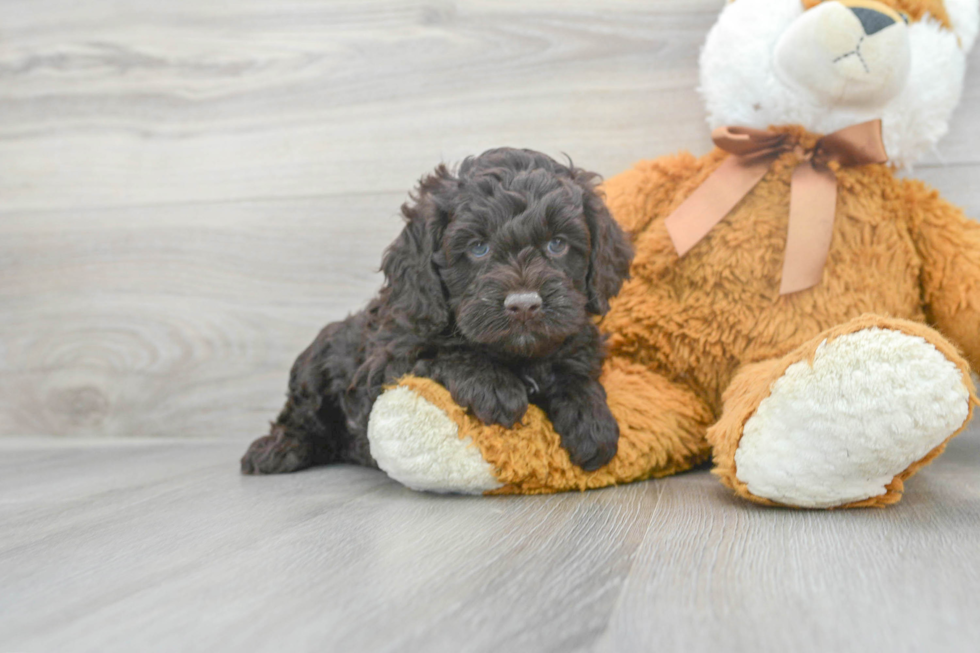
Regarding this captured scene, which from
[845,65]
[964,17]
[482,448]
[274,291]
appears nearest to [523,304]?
[482,448]

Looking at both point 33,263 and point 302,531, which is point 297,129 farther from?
point 302,531

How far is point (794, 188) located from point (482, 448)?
755 millimetres


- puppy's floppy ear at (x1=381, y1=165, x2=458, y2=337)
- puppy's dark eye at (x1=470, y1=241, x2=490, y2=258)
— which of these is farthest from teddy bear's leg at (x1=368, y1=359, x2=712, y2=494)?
puppy's dark eye at (x1=470, y1=241, x2=490, y2=258)

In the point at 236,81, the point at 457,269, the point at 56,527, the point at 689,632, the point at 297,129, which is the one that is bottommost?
the point at 56,527

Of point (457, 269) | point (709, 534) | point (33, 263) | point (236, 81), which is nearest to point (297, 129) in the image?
point (236, 81)

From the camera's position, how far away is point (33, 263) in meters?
2.21

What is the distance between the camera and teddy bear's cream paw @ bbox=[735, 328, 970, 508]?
38.9 inches

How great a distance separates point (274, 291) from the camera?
208 cm

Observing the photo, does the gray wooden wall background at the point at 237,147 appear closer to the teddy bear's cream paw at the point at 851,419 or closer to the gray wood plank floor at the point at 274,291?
the gray wood plank floor at the point at 274,291

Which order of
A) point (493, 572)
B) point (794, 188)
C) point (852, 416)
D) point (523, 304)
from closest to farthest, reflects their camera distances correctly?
point (493, 572) < point (852, 416) < point (523, 304) < point (794, 188)

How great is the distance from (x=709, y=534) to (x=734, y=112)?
0.87 meters

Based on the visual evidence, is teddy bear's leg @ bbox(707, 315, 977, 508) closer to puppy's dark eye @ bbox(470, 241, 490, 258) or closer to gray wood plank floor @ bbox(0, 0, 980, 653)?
gray wood plank floor @ bbox(0, 0, 980, 653)

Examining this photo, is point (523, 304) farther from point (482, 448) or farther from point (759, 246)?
point (759, 246)

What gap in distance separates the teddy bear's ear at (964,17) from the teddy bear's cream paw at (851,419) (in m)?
0.77
